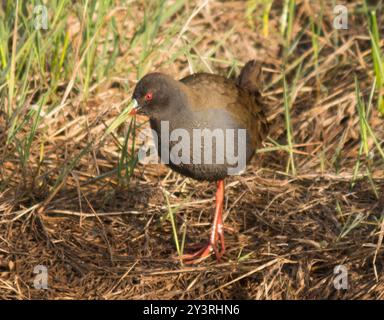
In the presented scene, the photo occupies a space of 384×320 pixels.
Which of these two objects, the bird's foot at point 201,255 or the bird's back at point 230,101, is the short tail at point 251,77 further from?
the bird's foot at point 201,255

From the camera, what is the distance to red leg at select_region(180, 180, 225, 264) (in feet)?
15.7

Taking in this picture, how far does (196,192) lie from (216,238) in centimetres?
56

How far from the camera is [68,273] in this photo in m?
4.58

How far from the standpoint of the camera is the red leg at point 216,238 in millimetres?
4793

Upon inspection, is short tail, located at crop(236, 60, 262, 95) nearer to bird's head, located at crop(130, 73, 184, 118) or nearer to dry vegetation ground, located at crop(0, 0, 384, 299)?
dry vegetation ground, located at crop(0, 0, 384, 299)

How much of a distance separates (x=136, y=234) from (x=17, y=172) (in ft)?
2.91

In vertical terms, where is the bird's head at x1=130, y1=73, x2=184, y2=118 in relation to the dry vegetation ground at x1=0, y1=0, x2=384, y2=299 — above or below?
above

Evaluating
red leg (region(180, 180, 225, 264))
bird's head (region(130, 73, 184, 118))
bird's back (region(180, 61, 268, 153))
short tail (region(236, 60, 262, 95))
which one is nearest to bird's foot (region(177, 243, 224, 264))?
red leg (region(180, 180, 225, 264))

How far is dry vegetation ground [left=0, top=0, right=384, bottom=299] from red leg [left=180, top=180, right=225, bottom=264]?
0.22 feet

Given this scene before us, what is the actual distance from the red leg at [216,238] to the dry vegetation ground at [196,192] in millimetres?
67
